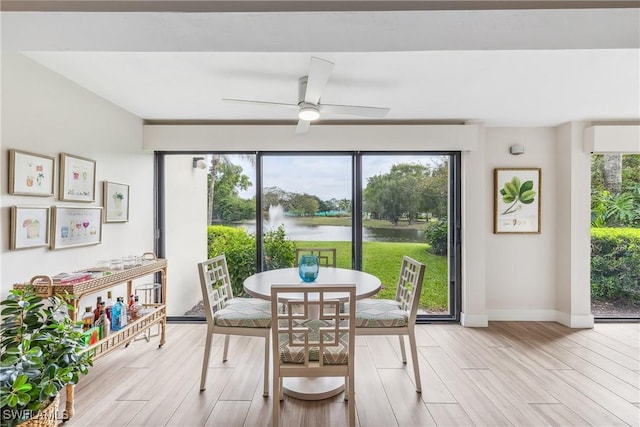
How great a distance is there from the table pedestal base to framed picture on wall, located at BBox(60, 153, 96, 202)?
221cm

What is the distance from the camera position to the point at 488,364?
8.88 ft

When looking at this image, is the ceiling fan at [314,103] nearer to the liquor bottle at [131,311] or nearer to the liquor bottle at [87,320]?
the liquor bottle at [87,320]

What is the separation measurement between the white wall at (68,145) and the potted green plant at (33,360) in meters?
0.47

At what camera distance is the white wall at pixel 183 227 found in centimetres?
387

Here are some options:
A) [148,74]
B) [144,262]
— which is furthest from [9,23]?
[144,262]

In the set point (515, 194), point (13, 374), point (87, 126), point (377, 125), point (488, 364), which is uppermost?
point (377, 125)

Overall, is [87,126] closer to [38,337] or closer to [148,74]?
[148,74]

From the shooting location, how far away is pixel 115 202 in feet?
10.1

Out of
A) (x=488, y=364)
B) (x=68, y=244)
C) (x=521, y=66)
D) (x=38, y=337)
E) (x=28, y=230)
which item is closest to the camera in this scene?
(x=38, y=337)

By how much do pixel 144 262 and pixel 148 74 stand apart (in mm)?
1655

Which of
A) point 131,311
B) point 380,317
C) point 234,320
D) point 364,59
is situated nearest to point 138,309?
point 131,311

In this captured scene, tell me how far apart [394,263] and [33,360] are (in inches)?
127

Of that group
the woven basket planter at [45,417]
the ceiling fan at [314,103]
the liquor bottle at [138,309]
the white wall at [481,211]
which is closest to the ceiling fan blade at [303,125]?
the ceiling fan at [314,103]

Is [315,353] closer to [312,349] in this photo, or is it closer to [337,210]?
[312,349]
